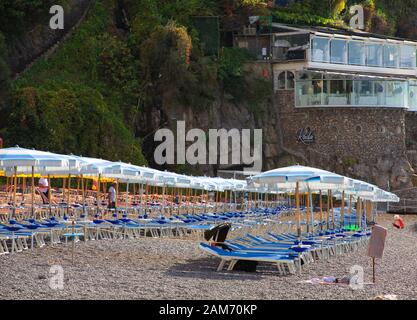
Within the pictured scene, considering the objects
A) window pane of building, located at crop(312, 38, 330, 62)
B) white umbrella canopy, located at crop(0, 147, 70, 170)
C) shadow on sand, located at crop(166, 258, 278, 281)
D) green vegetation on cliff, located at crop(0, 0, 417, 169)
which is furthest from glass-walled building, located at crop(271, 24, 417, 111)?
shadow on sand, located at crop(166, 258, 278, 281)

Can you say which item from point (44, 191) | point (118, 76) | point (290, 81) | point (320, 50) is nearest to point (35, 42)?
point (118, 76)

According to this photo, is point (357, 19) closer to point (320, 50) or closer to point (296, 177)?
point (320, 50)

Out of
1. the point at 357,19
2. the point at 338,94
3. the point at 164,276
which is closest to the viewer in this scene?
the point at 164,276

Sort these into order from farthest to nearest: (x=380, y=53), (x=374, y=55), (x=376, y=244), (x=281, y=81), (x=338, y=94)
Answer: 1. (x=380, y=53)
2. (x=374, y=55)
3. (x=281, y=81)
4. (x=338, y=94)
5. (x=376, y=244)

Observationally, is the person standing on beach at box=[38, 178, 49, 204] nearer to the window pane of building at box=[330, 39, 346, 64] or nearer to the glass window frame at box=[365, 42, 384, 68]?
the window pane of building at box=[330, 39, 346, 64]

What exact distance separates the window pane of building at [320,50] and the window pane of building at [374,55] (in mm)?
3405

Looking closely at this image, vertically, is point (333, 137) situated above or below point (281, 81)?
below

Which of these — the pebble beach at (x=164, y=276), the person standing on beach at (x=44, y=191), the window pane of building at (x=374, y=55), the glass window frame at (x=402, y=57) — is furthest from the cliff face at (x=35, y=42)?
the pebble beach at (x=164, y=276)

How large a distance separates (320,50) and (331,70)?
1.34 meters

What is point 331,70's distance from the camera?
185 ft

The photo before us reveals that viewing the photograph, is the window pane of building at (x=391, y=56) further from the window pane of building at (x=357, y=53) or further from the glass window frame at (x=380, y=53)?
the window pane of building at (x=357, y=53)

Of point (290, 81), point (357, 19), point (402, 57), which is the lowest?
point (290, 81)
